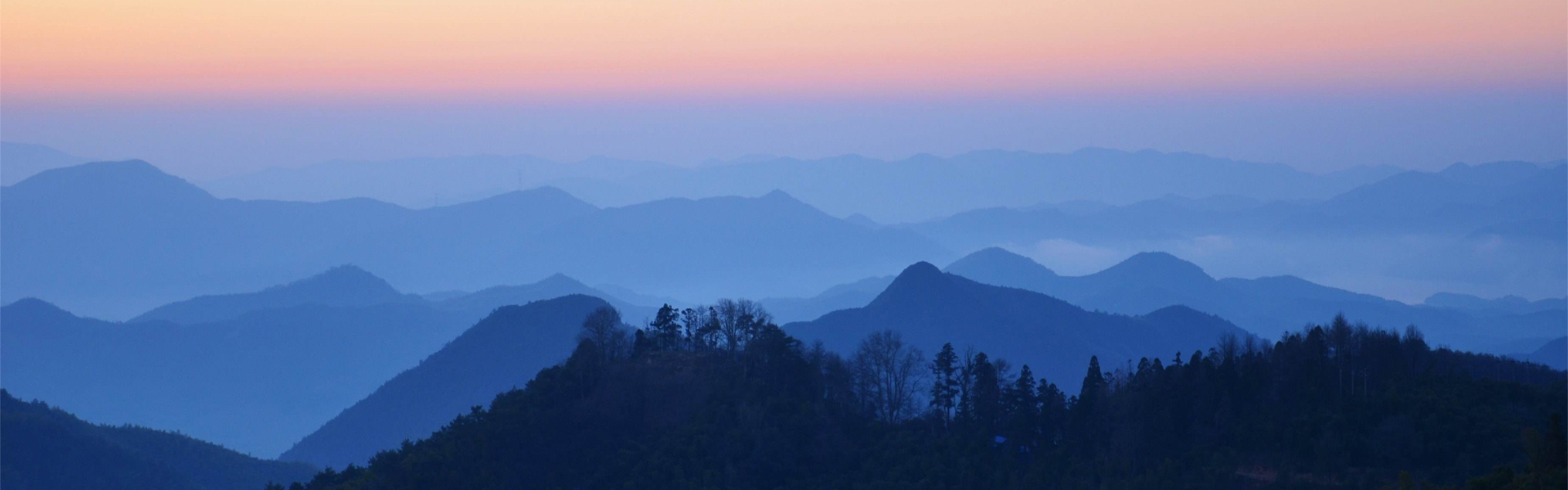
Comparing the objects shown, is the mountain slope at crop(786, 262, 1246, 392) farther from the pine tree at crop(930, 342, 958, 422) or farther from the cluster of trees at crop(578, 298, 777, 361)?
the pine tree at crop(930, 342, 958, 422)

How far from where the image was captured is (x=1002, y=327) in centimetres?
13988

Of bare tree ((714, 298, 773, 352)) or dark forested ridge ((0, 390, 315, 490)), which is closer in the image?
bare tree ((714, 298, 773, 352))

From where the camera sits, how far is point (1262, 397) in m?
53.5

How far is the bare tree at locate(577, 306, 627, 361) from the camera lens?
63719 millimetres

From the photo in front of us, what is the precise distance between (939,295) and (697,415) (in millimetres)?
86533

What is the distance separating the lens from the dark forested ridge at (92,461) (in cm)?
10200

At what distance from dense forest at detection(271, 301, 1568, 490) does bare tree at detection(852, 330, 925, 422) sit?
0.44 feet

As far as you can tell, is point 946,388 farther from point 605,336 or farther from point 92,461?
point 92,461

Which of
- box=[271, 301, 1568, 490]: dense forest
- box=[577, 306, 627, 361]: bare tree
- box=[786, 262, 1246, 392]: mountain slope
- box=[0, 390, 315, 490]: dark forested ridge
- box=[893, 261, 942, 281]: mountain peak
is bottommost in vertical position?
box=[0, 390, 315, 490]: dark forested ridge

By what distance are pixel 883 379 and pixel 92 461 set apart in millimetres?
77068

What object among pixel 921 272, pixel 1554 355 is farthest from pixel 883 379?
pixel 1554 355

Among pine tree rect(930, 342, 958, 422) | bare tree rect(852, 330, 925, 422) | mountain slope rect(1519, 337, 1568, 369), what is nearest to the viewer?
pine tree rect(930, 342, 958, 422)

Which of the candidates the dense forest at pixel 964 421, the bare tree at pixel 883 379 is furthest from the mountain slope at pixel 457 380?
the bare tree at pixel 883 379

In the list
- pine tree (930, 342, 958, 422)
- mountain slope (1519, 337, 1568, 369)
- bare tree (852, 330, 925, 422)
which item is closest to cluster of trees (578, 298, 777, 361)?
bare tree (852, 330, 925, 422)
